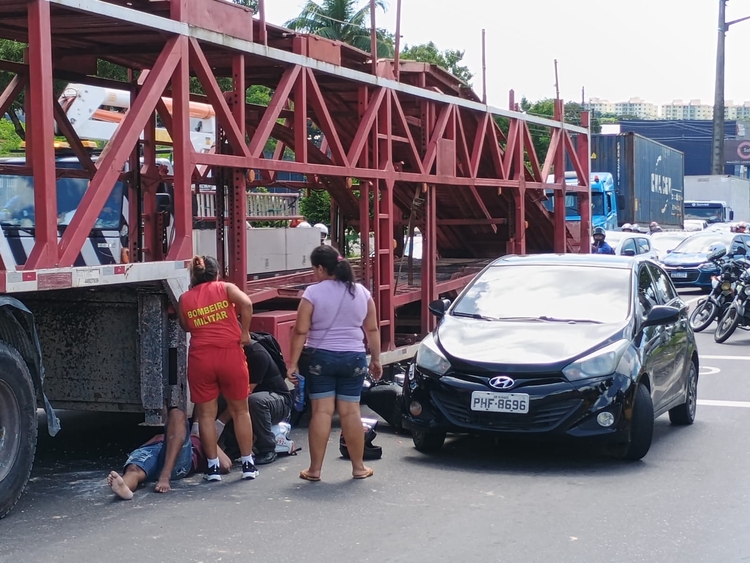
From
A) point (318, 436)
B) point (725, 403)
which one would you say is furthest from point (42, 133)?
point (725, 403)

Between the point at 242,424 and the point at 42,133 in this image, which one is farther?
the point at 242,424

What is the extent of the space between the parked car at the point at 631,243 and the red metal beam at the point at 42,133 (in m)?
18.1

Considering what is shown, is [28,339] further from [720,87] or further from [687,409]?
[720,87]

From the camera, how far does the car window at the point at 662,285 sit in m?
9.55

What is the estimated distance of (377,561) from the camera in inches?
213

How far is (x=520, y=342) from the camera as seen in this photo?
7902 millimetres

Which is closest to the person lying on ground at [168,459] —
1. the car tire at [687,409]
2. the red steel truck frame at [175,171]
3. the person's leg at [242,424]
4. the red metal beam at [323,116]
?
the person's leg at [242,424]

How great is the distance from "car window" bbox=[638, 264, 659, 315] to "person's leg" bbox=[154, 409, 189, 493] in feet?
11.8

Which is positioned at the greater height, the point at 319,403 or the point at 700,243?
the point at 700,243

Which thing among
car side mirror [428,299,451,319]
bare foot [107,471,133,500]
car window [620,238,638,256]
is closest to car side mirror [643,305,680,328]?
car side mirror [428,299,451,319]

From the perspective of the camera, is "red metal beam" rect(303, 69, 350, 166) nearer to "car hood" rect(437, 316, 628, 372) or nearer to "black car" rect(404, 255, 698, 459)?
"black car" rect(404, 255, 698, 459)

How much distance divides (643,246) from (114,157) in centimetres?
1978

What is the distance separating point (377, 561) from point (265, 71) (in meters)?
5.83

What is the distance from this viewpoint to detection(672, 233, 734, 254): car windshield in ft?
86.4
